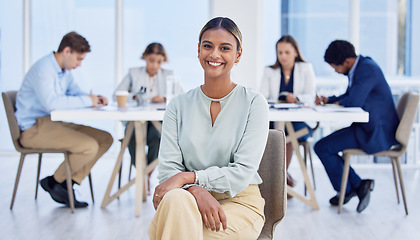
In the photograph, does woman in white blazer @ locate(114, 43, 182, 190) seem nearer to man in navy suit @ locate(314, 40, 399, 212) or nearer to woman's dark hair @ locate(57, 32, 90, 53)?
woman's dark hair @ locate(57, 32, 90, 53)

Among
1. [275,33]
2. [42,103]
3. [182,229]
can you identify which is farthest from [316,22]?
[182,229]

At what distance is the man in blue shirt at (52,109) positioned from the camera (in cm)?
343

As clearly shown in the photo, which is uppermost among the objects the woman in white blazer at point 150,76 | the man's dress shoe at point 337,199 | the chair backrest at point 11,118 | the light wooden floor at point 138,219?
the woman in white blazer at point 150,76

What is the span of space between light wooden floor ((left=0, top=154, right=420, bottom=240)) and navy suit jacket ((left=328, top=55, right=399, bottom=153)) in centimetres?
48

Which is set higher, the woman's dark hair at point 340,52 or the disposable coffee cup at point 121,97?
the woman's dark hair at point 340,52

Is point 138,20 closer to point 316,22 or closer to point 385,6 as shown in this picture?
point 316,22

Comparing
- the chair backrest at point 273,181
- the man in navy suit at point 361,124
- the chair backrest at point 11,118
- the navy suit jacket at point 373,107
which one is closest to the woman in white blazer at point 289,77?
the man in navy suit at point 361,124

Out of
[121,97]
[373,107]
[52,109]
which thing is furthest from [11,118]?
[373,107]

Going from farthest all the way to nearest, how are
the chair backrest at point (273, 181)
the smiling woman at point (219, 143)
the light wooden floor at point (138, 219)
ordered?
the light wooden floor at point (138, 219)
the chair backrest at point (273, 181)
the smiling woman at point (219, 143)

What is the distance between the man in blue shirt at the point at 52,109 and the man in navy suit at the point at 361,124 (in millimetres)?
1633

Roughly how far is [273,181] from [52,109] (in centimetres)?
189

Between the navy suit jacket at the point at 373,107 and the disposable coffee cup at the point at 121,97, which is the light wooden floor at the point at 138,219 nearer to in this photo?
the navy suit jacket at the point at 373,107

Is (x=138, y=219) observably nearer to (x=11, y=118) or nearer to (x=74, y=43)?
(x=11, y=118)

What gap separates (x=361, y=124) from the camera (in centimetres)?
350
